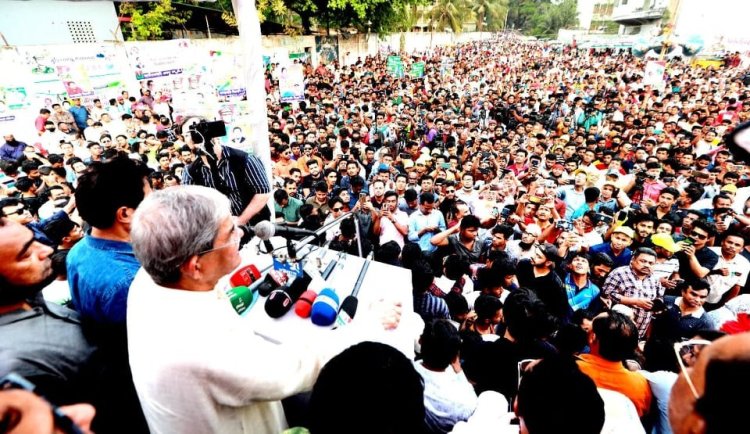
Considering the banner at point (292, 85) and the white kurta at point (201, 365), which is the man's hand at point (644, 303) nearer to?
the white kurta at point (201, 365)

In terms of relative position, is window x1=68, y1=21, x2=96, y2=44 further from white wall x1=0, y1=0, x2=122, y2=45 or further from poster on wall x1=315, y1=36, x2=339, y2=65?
poster on wall x1=315, y1=36, x2=339, y2=65

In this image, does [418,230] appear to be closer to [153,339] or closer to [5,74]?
[153,339]

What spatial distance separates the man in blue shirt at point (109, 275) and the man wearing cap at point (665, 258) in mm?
4794

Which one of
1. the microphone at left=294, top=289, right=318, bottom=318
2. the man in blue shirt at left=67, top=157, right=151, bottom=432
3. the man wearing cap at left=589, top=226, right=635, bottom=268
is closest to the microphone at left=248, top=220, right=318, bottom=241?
the microphone at left=294, top=289, right=318, bottom=318

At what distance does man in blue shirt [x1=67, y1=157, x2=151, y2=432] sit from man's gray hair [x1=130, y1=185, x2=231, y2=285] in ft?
2.42

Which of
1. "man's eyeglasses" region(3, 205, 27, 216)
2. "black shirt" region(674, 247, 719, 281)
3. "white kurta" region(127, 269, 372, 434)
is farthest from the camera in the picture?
"man's eyeglasses" region(3, 205, 27, 216)

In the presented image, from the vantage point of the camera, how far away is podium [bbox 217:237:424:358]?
5.41 feet

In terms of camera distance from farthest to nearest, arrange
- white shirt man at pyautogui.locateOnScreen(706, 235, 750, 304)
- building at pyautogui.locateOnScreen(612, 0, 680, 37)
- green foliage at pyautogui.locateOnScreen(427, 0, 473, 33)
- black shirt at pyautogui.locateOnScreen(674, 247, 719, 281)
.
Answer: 1. green foliage at pyautogui.locateOnScreen(427, 0, 473, 33)
2. building at pyautogui.locateOnScreen(612, 0, 680, 37)
3. black shirt at pyautogui.locateOnScreen(674, 247, 719, 281)
4. white shirt man at pyautogui.locateOnScreen(706, 235, 750, 304)

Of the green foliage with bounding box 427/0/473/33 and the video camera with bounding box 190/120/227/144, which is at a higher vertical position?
the green foliage with bounding box 427/0/473/33

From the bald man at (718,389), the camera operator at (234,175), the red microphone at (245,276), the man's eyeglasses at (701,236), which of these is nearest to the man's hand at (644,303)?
the man's eyeglasses at (701,236)

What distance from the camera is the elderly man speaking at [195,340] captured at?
1137mm

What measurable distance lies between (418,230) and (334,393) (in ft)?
13.4

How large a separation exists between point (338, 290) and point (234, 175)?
1.88m

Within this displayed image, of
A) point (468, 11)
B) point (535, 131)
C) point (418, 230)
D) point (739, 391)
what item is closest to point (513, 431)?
point (739, 391)
